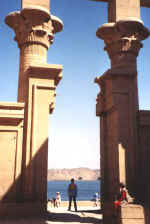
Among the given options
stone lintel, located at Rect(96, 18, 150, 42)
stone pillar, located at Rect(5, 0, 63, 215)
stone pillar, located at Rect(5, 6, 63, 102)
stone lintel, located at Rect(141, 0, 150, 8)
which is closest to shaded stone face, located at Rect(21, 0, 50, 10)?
stone pillar, located at Rect(5, 0, 63, 215)

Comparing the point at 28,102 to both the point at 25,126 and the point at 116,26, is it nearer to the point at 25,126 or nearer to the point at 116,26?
the point at 25,126

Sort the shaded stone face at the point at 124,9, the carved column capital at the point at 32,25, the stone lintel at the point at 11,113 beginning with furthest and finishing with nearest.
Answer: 1. the shaded stone face at the point at 124,9
2. the carved column capital at the point at 32,25
3. the stone lintel at the point at 11,113

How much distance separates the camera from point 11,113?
12102mm

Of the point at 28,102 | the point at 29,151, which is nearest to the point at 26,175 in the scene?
the point at 29,151

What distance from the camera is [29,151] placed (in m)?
12.0

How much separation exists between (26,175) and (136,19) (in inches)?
337

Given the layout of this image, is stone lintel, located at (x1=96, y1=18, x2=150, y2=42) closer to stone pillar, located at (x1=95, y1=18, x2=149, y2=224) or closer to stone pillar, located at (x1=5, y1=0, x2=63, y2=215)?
stone pillar, located at (x1=95, y1=18, x2=149, y2=224)

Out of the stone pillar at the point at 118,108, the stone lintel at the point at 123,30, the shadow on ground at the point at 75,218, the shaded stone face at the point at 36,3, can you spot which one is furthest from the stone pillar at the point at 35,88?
the stone pillar at the point at 118,108

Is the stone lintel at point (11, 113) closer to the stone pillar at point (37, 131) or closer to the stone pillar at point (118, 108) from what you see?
the stone pillar at point (37, 131)

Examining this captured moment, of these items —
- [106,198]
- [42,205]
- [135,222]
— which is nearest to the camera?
[135,222]

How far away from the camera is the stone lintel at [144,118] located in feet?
42.0

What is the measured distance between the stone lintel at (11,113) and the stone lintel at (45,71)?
4.62 ft

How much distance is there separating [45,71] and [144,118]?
4.60m

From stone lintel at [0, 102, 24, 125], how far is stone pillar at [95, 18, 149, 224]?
3799 mm
